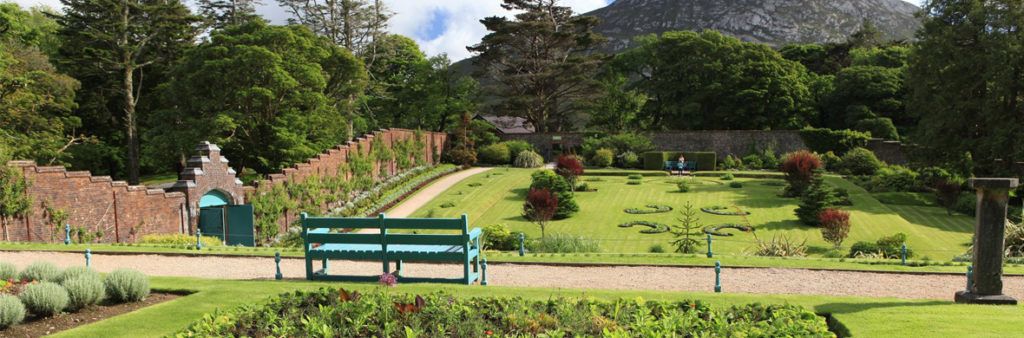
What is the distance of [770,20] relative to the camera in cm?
15638

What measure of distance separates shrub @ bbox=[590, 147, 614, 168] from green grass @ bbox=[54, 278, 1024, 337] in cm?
3043

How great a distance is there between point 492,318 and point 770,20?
170231 millimetres

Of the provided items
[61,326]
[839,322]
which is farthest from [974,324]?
[61,326]

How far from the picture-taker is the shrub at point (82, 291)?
637cm

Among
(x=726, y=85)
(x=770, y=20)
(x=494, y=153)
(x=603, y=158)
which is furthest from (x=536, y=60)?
(x=770, y=20)

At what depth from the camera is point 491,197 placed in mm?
26750

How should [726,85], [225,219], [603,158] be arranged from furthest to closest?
[726,85], [603,158], [225,219]

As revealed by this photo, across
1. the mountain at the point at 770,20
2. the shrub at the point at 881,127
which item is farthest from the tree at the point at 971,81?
the mountain at the point at 770,20

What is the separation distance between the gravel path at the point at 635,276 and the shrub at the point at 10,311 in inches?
157

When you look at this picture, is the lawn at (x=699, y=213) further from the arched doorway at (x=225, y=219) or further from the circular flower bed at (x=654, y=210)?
the arched doorway at (x=225, y=219)

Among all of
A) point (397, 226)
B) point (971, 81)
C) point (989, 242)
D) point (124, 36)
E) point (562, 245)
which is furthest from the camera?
point (124, 36)

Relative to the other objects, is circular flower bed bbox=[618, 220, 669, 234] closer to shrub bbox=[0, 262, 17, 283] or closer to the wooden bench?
the wooden bench

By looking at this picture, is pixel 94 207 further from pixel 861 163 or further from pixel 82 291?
pixel 861 163

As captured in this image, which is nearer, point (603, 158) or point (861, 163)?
point (861, 163)
